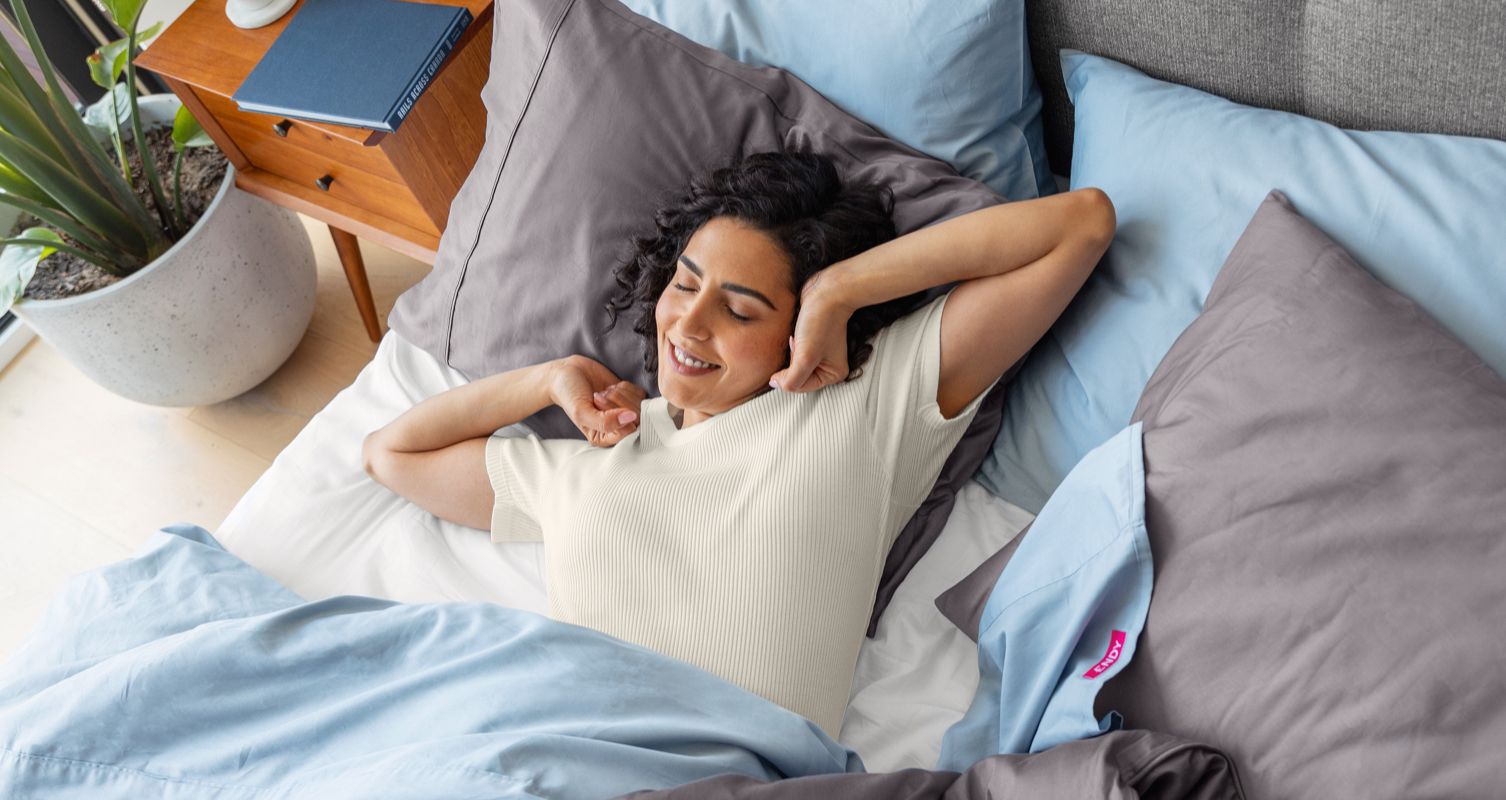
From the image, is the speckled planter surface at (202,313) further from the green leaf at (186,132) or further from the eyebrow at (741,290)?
the eyebrow at (741,290)

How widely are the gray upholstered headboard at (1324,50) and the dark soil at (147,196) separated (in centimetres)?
148

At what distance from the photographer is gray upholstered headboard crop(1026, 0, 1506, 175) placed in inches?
38.6

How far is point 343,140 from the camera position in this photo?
1669mm

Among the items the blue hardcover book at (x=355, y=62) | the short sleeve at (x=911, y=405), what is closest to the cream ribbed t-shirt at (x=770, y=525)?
the short sleeve at (x=911, y=405)

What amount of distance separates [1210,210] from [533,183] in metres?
0.80

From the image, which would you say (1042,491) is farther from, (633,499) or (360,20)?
(360,20)

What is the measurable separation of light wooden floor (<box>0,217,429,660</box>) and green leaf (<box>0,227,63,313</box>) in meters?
0.48

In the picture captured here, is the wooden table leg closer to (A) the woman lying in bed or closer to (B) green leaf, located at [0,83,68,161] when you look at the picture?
(B) green leaf, located at [0,83,68,161]

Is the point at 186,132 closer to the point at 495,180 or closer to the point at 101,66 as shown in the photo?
the point at 101,66

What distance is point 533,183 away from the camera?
136 centimetres

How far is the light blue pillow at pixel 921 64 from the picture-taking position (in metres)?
1.20

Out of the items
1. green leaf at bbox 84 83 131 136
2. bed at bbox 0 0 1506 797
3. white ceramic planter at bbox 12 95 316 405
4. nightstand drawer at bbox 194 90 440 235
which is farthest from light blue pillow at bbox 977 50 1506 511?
green leaf at bbox 84 83 131 136

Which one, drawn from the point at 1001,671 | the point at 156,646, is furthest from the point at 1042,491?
the point at 156,646

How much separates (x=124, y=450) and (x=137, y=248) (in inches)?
19.5
